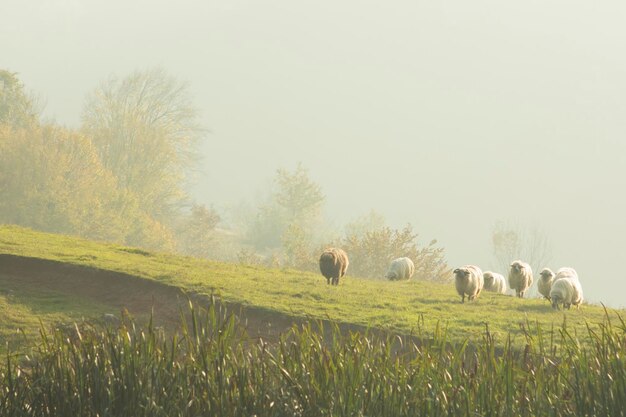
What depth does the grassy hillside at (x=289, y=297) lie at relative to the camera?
778 inches

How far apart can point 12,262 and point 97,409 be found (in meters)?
15.0

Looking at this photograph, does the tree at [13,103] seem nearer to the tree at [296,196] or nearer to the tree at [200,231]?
the tree at [200,231]

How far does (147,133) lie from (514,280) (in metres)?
52.8

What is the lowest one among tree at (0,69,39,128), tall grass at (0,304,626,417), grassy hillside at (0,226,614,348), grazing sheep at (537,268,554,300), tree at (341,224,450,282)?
tall grass at (0,304,626,417)

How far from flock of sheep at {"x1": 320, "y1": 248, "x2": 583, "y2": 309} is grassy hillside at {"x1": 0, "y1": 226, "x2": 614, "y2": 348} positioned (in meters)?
0.42

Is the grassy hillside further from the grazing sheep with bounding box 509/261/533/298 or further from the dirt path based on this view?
the grazing sheep with bounding box 509/261/533/298

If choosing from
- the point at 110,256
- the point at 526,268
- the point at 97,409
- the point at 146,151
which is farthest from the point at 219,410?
the point at 146,151

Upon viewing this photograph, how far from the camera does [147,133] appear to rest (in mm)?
75250

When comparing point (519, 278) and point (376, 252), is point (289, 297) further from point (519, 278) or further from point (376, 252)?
point (376, 252)

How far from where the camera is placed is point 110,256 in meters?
26.5

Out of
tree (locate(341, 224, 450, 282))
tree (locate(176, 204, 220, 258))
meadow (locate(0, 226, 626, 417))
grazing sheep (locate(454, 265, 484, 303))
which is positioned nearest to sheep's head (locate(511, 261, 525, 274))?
grazing sheep (locate(454, 265, 484, 303))

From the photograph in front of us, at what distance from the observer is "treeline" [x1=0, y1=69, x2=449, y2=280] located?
57.3 metres

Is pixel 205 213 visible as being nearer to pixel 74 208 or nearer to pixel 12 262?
pixel 74 208

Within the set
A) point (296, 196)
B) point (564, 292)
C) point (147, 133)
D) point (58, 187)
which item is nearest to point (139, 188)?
point (147, 133)
